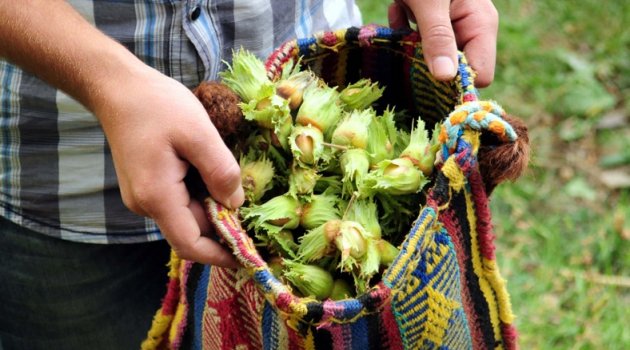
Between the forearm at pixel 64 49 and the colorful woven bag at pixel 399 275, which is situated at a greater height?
the forearm at pixel 64 49

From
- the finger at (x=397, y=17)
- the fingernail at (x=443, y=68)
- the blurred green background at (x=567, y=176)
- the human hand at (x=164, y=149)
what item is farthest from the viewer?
the blurred green background at (x=567, y=176)

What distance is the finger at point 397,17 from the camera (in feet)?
4.29

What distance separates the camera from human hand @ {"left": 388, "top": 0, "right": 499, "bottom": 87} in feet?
3.69

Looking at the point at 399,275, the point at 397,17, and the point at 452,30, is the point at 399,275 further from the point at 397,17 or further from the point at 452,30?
the point at 397,17

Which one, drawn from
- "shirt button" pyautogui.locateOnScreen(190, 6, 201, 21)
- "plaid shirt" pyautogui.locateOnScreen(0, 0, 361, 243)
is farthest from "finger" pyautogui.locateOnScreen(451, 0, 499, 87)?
"shirt button" pyautogui.locateOnScreen(190, 6, 201, 21)

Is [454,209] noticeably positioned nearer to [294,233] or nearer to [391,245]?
[391,245]

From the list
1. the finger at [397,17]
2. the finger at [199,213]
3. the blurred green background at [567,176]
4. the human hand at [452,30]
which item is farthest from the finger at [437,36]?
the blurred green background at [567,176]

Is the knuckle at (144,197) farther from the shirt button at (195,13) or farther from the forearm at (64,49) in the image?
the shirt button at (195,13)

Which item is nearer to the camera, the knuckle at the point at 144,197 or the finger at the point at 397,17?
the knuckle at the point at 144,197

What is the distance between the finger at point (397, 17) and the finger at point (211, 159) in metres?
0.48

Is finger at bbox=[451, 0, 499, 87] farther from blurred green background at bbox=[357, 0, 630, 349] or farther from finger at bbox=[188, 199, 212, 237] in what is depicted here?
blurred green background at bbox=[357, 0, 630, 349]

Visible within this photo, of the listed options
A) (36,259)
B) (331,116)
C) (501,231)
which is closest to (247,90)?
(331,116)

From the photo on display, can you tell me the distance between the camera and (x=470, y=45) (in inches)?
48.6

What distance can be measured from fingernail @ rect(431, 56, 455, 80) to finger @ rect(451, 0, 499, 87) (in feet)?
0.32
